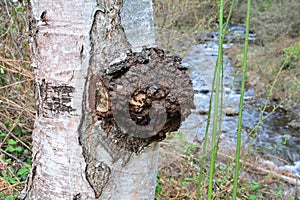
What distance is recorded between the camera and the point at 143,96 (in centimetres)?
45

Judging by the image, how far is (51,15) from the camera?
0.48m

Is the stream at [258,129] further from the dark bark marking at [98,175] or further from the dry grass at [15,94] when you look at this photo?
the dark bark marking at [98,175]

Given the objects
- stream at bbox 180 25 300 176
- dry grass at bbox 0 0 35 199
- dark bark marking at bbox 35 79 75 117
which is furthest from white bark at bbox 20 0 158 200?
stream at bbox 180 25 300 176

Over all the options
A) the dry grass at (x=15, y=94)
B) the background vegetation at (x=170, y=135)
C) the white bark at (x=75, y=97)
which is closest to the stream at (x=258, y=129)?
the background vegetation at (x=170, y=135)

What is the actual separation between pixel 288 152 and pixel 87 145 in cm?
301

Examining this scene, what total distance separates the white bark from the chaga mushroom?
0.03 metres

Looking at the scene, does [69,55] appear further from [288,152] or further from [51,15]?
[288,152]

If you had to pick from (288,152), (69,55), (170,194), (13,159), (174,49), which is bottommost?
(288,152)

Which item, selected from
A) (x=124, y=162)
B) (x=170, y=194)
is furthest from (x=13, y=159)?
(x=124, y=162)

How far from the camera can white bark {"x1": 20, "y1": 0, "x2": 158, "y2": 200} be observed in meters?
0.47

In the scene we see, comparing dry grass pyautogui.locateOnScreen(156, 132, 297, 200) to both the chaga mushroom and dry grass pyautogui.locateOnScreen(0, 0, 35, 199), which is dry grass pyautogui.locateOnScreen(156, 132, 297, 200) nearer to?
dry grass pyautogui.locateOnScreen(0, 0, 35, 199)

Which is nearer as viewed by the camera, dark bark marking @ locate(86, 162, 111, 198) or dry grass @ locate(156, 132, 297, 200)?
dark bark marking @ locate(86, 162, 111, 198)

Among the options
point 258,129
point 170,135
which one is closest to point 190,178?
point 170,135

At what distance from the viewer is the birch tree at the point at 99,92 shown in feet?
1.49
